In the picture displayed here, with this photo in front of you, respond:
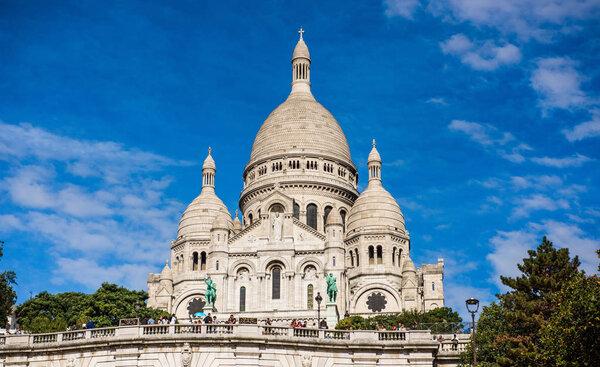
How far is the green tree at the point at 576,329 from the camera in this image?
35125 mm

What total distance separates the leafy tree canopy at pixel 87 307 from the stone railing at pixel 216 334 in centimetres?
3152

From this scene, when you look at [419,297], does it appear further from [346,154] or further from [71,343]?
[71,343]

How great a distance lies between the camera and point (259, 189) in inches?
4306

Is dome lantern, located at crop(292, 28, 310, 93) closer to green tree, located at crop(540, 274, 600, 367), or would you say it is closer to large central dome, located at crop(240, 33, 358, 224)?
large central dome, located at crop(240, 33, 358, 224)

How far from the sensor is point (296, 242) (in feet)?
308

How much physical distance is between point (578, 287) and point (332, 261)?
5488 cm

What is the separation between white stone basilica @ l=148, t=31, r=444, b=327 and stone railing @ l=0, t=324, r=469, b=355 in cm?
4593

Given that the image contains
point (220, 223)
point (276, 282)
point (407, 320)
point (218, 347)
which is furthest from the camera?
point (220, 223)

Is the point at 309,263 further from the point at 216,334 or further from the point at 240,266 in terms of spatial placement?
the point at 216,334

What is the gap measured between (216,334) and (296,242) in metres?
55.7

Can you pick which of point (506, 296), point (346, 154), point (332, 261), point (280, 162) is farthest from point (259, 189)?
point (506, 296)

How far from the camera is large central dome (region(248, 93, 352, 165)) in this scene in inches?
4390

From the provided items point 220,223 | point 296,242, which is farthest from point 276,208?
point 220,223

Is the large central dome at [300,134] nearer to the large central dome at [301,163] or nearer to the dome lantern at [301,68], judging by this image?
the large central dome at [301,163]
